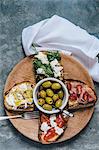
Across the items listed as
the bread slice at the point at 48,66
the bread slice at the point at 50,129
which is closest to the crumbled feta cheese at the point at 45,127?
the bread slice at the point at 50,129

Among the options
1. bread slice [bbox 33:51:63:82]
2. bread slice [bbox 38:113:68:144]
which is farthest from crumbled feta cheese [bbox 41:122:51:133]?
bread slice [bbox 33:51:63:82]

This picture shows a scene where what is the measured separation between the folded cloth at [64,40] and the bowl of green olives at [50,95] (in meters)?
0.11

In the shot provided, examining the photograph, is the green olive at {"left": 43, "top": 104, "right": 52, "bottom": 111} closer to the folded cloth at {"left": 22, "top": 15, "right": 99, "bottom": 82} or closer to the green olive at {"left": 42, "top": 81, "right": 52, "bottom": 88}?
the green olive at {"left": 42, "top": 81, "right": 52, "bottom": 88}

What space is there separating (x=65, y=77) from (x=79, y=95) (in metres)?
0.06

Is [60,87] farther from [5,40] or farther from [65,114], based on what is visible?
[5,40]

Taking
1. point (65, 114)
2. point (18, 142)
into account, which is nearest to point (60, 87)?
point (65, 114)

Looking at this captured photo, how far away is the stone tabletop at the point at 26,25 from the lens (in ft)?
4.06

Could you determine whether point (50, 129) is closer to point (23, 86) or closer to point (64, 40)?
point (23, 86)

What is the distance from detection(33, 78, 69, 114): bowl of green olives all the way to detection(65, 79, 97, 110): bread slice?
0.06 ft

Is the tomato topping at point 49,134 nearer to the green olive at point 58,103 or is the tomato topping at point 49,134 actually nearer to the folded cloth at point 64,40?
the green olive at point 58,103

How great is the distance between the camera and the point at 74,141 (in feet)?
4.07

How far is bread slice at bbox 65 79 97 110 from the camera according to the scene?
3.97 ft

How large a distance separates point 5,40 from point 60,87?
0.22m

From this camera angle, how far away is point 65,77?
1.25 m
